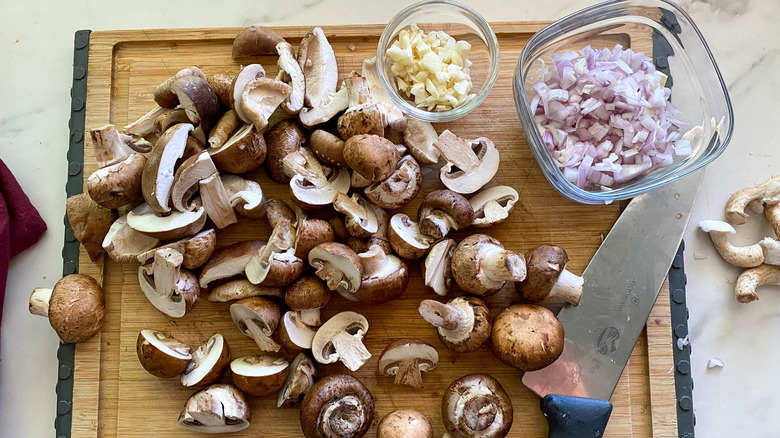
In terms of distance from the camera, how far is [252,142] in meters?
2.11

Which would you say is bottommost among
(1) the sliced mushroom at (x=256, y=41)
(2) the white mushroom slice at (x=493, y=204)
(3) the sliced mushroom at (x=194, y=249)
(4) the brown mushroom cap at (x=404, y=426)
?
(4) the brown mushroom cap at (x=404, y=426)

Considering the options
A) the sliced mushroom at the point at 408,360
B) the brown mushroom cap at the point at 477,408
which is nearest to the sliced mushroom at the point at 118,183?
the sliced mushroom at the point at 408,360

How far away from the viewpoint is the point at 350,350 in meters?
2.15

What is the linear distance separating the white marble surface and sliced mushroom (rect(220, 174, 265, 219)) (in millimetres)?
671

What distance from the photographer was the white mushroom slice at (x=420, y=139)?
2246 mm

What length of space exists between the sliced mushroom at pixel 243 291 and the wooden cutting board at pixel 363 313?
0.11 m

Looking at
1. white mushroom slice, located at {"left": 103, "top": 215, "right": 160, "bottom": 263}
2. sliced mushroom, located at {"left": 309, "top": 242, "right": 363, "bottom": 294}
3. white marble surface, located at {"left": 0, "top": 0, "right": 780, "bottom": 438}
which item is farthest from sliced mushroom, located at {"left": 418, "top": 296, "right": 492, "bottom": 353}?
white mushroom slice, located at {"left": 103, "top": 215, "right": 160, "bottom": 263}

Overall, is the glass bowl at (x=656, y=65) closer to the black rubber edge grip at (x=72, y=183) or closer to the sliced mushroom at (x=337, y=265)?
the sliced mushroom at (x=337, y=265)

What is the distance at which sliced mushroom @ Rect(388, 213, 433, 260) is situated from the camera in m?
2.14

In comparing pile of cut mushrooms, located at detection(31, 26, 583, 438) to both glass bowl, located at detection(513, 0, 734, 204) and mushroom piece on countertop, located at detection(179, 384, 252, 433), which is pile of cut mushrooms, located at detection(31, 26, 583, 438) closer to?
mushroom piece on countertop, located at detection(179, 384, 252, 433)

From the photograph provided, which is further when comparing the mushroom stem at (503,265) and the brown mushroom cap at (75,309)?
the brown mushroom cap at (75,309)

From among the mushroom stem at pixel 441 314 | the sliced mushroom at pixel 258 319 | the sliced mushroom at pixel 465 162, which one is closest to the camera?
the mushroom stem at pixel 441 314

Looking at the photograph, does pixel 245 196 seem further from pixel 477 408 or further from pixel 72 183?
pixel 477 408

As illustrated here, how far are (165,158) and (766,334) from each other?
2.21m
